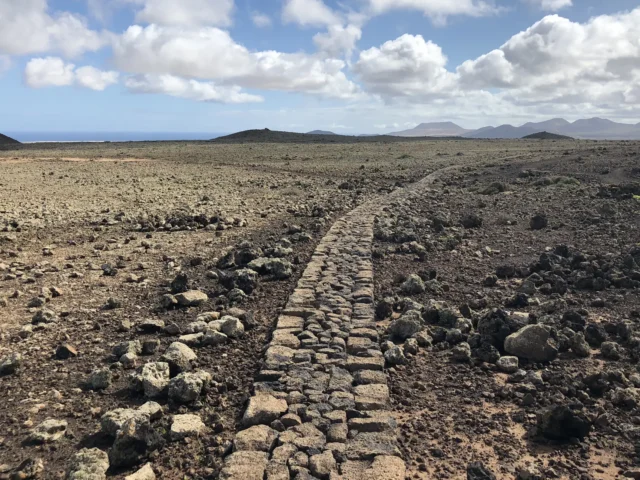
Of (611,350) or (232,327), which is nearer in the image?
(611,350)

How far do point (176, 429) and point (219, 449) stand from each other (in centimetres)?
51

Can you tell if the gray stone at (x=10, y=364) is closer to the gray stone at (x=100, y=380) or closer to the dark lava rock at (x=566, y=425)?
the gray stone at (x=100, y=380)

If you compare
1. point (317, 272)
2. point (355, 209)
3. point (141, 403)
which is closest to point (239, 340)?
point (141, 403)

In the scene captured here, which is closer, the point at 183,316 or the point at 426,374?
the point at 426,374

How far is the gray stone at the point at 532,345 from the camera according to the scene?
6.85m

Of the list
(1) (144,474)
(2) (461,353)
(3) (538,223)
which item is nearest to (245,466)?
(1) (144,474)

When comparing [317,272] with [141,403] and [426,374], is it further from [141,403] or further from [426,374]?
[141,403]

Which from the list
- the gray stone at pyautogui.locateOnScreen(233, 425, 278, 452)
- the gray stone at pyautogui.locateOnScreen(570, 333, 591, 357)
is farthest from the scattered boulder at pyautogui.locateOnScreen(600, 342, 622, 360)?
the gray stone at pyautogui.locateOnScreen(233, 425, 278, 452)

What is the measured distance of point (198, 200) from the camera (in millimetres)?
20000

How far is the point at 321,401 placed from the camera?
577 centimetres

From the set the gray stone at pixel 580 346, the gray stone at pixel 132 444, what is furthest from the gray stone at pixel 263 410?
the gray stone at pixel 580 346

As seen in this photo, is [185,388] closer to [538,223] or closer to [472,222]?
[472,222]

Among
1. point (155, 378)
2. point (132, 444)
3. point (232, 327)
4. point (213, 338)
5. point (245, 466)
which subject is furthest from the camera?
point (232, 327)

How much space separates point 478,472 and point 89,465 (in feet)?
11.0
